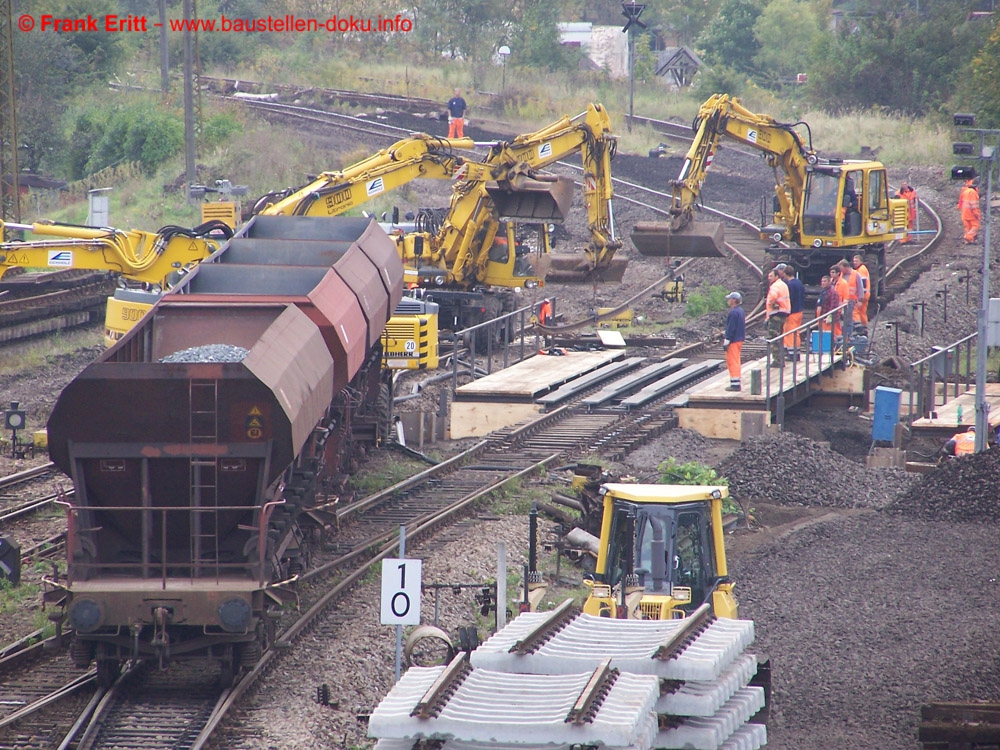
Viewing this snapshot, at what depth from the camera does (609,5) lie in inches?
3147

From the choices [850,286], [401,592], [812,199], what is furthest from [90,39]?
[401,592]

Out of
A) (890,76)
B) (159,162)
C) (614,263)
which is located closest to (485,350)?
(614,263)

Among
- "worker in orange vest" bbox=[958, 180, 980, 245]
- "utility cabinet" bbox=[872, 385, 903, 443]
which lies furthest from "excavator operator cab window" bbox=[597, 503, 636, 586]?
"worker in orange vest" bbox=[958, 180, 980, 245]

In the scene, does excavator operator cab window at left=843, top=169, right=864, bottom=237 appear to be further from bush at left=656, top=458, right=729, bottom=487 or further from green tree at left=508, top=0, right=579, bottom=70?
green tree at left=508, top=0, right=579, bottom=70

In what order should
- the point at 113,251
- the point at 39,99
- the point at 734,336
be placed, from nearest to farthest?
the point at 113,251 → the point at 734,336 → the point at 39,99

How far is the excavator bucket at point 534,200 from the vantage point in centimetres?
2648

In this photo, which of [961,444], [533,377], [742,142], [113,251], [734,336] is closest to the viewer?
[961,444]

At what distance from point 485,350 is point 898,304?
9.26 m

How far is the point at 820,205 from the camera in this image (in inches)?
1201

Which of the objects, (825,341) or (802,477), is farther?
(825,341)

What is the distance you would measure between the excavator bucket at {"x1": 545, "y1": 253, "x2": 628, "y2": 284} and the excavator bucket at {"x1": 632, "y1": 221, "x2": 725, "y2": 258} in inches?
24.4

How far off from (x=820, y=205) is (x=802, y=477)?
11858 millimetres

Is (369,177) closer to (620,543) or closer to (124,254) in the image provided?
(124,254)

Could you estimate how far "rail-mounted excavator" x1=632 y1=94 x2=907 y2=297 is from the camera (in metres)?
29.0
